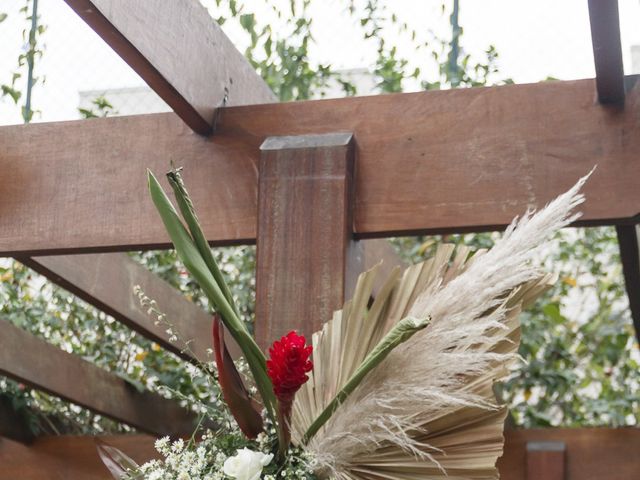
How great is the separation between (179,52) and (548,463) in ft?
6.50

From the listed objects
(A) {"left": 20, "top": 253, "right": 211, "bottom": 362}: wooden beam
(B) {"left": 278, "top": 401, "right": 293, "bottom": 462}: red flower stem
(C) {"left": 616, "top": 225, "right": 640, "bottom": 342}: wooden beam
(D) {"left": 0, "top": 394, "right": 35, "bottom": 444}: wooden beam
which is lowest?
(B) {"left": 278, "top": 401, "right": 293, "bottom": 462}: red flower stem

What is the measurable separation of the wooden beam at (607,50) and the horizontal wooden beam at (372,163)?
4 cm

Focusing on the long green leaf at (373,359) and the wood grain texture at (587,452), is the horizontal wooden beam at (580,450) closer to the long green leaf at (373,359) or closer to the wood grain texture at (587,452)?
the wood grain texture at (587,452)

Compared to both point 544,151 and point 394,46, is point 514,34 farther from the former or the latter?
point 544,151

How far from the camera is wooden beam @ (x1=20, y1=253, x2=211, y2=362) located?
315cm

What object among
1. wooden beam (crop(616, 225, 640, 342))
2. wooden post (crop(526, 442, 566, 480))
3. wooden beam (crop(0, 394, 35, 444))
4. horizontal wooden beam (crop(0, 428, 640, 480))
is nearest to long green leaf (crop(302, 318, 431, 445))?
wooden beam (crop(616, 225, 640, 342))

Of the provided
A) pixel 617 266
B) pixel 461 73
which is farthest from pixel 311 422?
pixel 617 266

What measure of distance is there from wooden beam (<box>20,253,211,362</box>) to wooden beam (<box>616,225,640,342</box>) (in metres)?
1.09

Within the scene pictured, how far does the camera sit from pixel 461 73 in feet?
11.7

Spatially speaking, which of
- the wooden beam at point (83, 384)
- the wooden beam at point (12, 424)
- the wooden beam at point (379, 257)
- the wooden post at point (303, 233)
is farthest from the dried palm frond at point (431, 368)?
the wooden beam at point (12, 424)

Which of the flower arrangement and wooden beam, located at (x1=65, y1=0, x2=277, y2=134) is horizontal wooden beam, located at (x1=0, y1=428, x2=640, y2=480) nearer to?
wooden beam, located at (x1=65, y1=0, x2=277, y2=134)

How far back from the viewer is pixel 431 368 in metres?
1.55

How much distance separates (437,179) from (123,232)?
25.7 inches

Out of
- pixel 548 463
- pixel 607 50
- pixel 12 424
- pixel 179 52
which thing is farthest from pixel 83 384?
pixel 607 50
